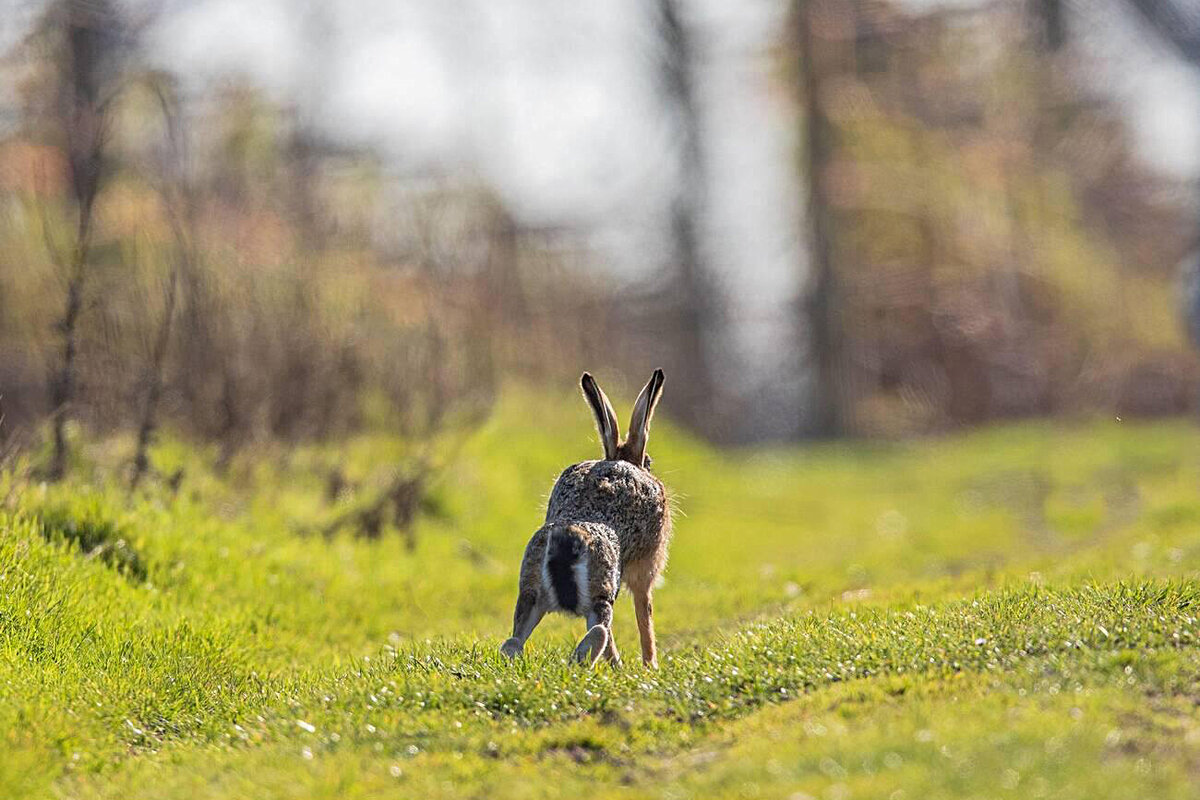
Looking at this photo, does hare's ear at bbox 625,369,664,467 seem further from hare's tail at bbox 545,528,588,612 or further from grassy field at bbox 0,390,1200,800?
hare's tail at bbox 545,528,588,612

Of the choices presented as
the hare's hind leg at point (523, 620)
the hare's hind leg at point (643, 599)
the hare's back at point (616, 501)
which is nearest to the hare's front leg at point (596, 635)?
the hare's hind leg at point (523, 620)

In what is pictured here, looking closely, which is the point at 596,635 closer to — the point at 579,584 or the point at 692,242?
the point at 579,584

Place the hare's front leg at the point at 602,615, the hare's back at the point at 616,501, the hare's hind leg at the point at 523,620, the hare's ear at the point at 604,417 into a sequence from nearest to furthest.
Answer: the hare's front leg at the point at 602,615, the hare's hind leg at the point at 523,620, the hare's back at the point at 616,501, the hare's ear at the point at 604,417

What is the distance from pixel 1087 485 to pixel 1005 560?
7031 millimetres

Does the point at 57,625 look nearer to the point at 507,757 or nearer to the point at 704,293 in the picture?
the point at 507,757

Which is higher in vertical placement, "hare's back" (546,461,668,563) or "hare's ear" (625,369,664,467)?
"hare's ear" (625,369,664,467)

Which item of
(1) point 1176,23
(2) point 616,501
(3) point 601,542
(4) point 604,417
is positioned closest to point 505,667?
(3) point 601,542

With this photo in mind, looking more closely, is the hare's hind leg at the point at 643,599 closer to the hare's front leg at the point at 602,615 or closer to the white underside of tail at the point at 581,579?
the hare's front leg at the point at 602,615

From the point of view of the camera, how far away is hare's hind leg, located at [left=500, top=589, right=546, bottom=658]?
23.8ft

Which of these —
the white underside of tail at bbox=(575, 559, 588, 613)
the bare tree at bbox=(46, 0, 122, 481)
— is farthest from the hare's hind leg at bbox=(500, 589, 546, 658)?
the bare tree at bbox=(46, 0, 122, 481)

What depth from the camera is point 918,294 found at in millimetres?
32938

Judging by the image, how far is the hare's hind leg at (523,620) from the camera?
7250 mm

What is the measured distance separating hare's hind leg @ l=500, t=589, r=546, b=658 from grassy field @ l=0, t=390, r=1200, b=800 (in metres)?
0.11

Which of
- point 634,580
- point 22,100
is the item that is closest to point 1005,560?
point 634,580
